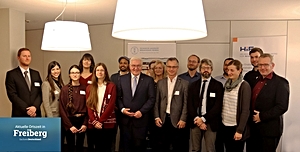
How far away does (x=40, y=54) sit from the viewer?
6383 mm

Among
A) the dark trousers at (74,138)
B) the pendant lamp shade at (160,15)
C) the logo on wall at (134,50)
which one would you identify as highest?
the logo on wall at (134,50)

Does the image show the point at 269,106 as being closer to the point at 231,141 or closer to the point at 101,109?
the point at 231,141

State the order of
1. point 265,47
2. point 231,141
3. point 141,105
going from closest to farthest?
1. point 231,141
2. point 141,105
3. point 265,47

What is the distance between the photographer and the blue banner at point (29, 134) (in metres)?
2.34

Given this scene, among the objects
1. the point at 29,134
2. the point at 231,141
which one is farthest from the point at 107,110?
the point at 231,141

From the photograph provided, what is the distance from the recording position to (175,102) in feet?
12.7

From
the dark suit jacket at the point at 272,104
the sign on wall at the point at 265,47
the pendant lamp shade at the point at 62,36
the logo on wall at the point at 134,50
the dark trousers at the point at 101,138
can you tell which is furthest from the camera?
the logo on wall at the point at 134,50

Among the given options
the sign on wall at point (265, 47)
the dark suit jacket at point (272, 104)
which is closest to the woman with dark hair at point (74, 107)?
the dark suit jacket at point (272, 104)

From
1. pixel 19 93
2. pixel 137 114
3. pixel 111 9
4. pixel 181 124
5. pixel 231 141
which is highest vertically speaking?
pixel 111 9

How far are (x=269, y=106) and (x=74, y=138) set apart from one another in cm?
263

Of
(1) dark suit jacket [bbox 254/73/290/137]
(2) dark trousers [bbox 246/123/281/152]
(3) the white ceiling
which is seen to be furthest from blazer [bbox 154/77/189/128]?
(3) the white ceiling

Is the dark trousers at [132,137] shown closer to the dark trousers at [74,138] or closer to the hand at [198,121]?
the dark trousers at [74,138]

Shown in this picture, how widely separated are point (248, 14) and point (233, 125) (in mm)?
2085

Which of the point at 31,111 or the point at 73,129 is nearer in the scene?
the point at 31,111
